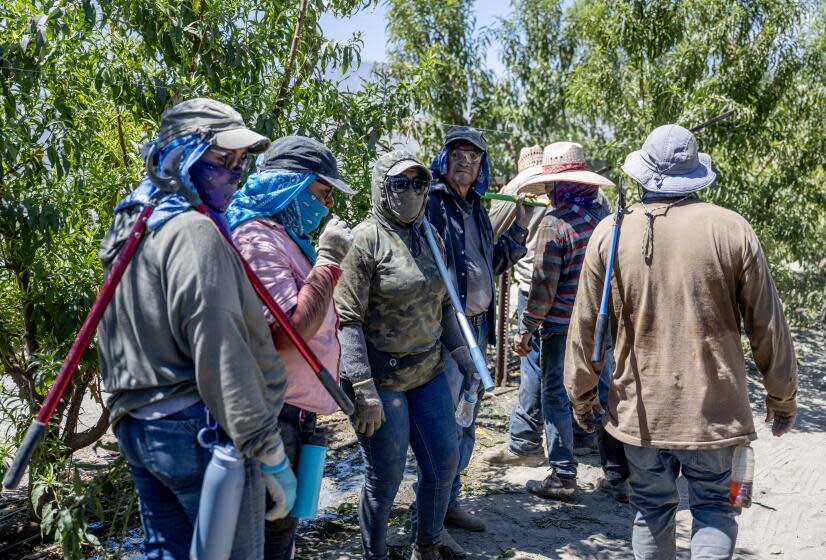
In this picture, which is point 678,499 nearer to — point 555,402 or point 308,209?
point 555,402

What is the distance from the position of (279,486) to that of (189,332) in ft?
1.94

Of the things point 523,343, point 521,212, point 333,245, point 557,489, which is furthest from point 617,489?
point 333,245

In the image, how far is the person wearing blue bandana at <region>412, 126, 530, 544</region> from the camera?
423 cm

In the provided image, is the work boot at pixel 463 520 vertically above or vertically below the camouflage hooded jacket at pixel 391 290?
below

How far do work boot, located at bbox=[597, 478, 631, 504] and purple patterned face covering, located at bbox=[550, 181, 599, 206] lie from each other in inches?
66.3

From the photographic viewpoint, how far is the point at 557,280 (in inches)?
186

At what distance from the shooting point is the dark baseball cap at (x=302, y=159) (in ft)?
9.72

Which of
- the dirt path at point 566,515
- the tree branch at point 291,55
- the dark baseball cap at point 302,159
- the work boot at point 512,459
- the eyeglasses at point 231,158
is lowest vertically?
the dirt path at point 566,515

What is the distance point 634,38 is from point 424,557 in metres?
4.76

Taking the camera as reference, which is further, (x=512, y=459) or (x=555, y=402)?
(x=512, y=459)

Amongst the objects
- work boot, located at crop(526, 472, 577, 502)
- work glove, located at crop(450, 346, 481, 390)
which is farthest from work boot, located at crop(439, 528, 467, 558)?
work boot, located at crop(526, 472, 577, 502)

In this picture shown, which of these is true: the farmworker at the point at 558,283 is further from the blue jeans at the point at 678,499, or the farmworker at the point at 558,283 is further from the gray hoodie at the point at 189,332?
the gray hoodie at the point at 189,332

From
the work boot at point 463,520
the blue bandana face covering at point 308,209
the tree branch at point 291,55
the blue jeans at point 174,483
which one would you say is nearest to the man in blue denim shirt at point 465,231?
the work boot at point 463,520

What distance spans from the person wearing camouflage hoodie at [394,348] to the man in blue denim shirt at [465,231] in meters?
0.45
